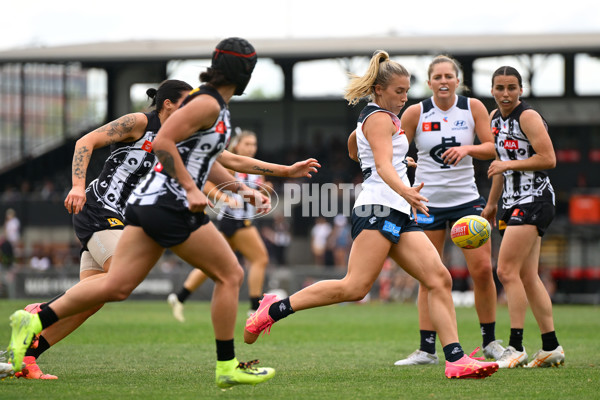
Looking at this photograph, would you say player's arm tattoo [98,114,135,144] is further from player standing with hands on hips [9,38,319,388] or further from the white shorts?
player standing with hands on hips [9,38,319,388]

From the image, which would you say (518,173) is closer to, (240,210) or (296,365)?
(296,365)

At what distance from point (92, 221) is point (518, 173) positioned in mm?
3687

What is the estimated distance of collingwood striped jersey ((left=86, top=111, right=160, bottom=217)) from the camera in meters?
7.00

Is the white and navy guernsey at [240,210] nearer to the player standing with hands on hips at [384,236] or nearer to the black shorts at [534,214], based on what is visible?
the black shorts at [534,214]

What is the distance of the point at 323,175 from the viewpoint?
28.9 m

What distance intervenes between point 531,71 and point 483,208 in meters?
21.9

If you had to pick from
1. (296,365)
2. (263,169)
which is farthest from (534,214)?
(263,169)

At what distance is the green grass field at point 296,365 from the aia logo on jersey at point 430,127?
2118mm

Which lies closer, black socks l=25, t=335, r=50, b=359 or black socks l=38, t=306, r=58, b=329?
black socks l=38, t=306, r=58, b=329

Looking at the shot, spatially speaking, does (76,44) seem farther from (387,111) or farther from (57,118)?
(387,111)

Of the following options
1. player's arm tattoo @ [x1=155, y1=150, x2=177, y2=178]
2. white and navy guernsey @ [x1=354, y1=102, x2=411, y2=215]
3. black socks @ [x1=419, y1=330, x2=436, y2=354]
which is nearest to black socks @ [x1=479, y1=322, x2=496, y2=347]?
black socks @ [x1=419, y1=330, x2=436, y2=354]

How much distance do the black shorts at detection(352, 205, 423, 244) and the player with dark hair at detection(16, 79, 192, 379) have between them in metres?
1.66

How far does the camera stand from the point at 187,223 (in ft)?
18.1

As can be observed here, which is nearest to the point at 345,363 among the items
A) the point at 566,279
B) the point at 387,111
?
the point at 387,111
